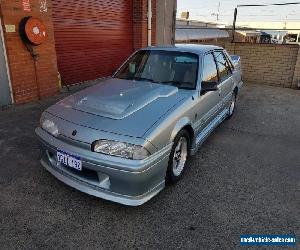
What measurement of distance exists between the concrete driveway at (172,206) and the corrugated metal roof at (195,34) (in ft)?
35.1

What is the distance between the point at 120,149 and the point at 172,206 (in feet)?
3.02

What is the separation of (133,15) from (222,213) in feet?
28.7

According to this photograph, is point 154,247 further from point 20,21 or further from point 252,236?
point 20,21

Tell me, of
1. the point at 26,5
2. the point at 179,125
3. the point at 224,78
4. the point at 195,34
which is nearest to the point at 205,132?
the point at 179,125

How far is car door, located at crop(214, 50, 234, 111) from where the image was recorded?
472 cm

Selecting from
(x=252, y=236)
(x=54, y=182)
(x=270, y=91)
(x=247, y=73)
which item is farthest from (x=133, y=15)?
(x=252, y=236)

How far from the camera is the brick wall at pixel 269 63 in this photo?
936 cm

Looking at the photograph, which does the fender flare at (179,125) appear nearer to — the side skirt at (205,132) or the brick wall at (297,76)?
the side skirt at (205,132)

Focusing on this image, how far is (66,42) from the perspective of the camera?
7590 mm

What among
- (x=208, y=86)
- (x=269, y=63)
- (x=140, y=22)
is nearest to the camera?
(x=208, y=86)

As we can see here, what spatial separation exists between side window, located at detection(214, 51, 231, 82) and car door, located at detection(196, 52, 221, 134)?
0.24 m

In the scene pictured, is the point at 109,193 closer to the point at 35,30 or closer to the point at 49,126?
the point at 49,126

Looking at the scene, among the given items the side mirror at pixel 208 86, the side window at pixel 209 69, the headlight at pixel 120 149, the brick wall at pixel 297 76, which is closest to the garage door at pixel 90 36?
the side window at pixel 209 69

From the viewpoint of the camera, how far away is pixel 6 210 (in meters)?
2.86
